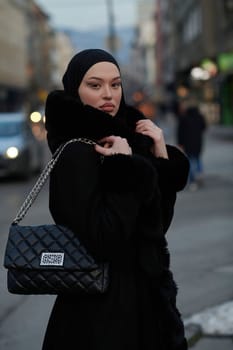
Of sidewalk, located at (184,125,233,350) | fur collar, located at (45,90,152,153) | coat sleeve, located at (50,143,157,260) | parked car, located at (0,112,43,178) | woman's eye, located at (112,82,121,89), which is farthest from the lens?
parked car, located at (0,112,43,178)

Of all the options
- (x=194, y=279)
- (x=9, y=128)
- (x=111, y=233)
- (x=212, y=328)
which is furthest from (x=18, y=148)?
(x=111, y=233)

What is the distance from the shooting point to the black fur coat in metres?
2.58

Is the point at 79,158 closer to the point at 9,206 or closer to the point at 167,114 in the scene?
the point at 9,206

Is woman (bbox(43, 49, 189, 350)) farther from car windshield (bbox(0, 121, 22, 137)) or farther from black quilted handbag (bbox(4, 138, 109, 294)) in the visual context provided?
car windshield (bbox(0, 121, 22, 137))

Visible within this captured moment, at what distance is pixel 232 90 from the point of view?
1852 inches

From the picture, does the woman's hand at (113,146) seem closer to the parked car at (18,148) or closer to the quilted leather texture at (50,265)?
the quilted leather texture at (50,265)

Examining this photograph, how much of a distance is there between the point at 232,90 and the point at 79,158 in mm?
45324

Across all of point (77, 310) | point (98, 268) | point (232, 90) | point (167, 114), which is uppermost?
point (98, 268)

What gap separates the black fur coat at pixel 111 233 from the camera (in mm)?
2576

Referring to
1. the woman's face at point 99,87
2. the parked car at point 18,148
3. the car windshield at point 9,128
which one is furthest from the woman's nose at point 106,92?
the car windshield at point 9,128

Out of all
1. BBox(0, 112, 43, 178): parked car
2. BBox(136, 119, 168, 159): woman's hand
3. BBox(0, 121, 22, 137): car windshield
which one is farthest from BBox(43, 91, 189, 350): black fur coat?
BBox(0, 121, 22, 137): car windshield

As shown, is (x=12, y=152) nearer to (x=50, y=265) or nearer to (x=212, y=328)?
(x=212, y=328)

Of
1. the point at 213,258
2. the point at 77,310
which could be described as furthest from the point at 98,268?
the point at 213,258

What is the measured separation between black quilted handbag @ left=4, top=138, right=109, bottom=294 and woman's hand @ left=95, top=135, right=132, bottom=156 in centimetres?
6
